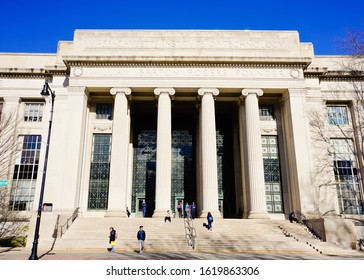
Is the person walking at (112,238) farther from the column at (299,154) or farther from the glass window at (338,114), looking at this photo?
the glass window at (338,114)

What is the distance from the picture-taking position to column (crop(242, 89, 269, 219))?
24750mm

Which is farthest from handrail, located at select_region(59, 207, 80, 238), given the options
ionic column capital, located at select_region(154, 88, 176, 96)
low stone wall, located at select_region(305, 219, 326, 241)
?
low stone wall, located at select_region(305, 219, 326, 241)

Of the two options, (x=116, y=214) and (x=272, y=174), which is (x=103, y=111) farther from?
(x=272, y=174)

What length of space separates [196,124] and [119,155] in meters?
9.09

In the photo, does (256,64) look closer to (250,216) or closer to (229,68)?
(229,68)

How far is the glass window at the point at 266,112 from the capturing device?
29.7 meters

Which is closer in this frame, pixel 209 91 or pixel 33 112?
pixel 209 91

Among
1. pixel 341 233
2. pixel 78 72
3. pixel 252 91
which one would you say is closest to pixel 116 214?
pixel 78 72

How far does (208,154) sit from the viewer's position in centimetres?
2577

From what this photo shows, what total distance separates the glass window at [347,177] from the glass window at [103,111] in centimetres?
2032

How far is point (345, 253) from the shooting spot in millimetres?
17344

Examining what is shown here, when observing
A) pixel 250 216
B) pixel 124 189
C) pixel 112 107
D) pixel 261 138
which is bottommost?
pixel 250 216
